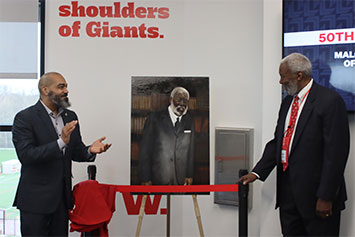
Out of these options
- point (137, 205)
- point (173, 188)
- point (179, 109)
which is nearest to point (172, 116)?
point (179, 109)

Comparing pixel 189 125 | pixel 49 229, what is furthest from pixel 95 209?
pixel 189 125

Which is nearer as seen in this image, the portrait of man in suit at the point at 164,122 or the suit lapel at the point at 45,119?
the suit lapel at the point at 45,119

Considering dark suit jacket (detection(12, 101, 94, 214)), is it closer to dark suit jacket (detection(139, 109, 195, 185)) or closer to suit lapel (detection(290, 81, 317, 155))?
dark suit jacket (detection(139, 109, 195, 185))

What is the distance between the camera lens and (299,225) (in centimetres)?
343

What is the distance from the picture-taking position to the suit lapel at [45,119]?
Answer: 3492mm

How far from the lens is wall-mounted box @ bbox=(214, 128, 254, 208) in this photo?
179 inches

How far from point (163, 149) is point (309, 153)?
144 centimetres

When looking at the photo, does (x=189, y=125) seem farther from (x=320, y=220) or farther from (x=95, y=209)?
(x=320, y=220)

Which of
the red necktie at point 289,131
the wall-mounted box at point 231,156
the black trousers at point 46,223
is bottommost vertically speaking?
the black trousers at point 46,223

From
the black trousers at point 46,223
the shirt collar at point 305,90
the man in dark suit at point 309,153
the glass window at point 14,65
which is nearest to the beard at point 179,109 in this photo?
the man in dark suit at point 309,153

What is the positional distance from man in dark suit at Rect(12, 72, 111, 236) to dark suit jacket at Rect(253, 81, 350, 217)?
182 centimetres

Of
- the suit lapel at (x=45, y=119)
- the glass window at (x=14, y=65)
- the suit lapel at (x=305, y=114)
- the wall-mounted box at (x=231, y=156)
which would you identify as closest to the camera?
the suit lapel at (x=305, y=114)

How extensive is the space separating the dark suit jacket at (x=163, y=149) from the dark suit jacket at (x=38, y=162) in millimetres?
845

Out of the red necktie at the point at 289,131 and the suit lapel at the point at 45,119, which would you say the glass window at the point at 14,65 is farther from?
the red necktie at the point at 289,131
